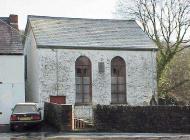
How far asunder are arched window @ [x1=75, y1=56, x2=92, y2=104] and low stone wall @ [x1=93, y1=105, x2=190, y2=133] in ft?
30.6

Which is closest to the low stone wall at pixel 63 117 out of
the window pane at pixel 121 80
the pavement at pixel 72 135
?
the pavement at pixel 72 135

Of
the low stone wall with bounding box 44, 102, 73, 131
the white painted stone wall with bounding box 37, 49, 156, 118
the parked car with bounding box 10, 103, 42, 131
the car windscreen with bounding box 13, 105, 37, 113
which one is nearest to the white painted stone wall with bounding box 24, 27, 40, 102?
the white painted stone wall with bounding box 37, 49, 156, 118

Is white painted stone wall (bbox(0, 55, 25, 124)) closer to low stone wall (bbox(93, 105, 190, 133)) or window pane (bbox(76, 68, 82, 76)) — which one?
window pane (bbox(76, 68, 82, 76))

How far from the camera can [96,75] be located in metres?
38.8

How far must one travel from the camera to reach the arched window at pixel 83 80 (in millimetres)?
38562

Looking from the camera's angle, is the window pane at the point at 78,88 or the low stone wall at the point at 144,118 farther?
the window pane at the point at 78,88

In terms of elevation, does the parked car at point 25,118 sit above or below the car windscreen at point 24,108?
below

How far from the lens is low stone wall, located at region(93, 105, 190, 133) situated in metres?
29.2

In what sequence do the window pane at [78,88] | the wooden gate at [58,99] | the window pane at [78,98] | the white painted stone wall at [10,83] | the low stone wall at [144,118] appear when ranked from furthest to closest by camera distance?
the window pane at [78,88] → the window pane at [78,98] → the wooden gate at [58,99] → the white painted stone wall at [10,83] → the low stone wall at [144,118]

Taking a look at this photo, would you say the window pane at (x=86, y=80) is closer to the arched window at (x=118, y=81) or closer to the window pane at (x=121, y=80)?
the arched window at (x=118, y=81)

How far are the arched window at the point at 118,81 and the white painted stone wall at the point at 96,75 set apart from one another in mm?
374

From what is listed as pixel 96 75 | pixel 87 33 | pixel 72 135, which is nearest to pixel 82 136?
pixel 72 135

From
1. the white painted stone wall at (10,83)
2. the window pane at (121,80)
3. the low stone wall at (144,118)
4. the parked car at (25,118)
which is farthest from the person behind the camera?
the window pane at (121,80)

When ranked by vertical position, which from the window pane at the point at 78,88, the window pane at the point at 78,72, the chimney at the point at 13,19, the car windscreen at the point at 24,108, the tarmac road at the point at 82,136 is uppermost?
the chimney at the point at 13,19
